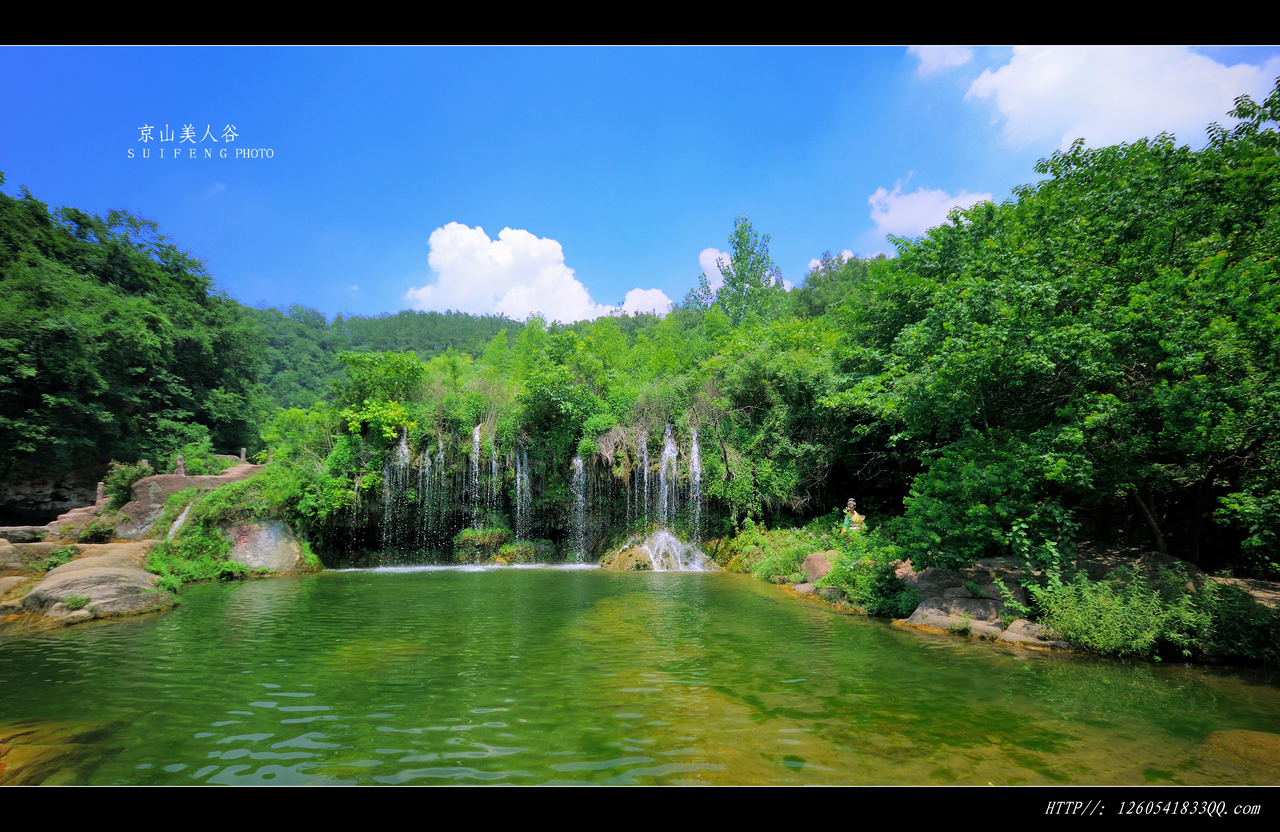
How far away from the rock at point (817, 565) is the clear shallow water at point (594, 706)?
4.07 metres

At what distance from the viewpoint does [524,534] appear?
2303cm

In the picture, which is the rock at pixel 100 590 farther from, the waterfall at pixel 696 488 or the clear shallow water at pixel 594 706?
the waterfall at pixel 696 488

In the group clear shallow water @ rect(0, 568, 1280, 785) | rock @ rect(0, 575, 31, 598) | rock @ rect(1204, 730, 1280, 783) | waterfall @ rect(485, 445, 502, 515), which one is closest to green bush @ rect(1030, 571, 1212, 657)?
clear shallow water @ rect(0, 568, 1280, 785)

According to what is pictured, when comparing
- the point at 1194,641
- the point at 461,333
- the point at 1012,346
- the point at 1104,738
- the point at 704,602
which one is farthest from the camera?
the point at 461,333

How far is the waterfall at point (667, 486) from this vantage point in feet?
71.3

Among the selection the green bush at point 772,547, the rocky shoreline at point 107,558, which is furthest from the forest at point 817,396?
the rocky shoreline at point 107,558

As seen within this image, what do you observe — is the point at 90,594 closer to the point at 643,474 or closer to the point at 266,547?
the point at 266,547

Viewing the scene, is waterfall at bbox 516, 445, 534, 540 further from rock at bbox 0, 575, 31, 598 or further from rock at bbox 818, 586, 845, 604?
rock at bbox 0, 575, 31, 598

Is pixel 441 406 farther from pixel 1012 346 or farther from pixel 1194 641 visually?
pixel 1194 641

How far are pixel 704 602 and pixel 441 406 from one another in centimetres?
1612

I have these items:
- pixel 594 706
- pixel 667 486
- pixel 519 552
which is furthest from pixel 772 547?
pixel 594 706

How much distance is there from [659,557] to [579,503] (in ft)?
15.4
